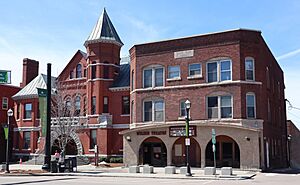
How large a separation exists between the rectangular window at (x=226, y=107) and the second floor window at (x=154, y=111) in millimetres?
5962

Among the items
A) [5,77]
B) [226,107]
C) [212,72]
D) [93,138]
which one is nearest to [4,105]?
[93,138]

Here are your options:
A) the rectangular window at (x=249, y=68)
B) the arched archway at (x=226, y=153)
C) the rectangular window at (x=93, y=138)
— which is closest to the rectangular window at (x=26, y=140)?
the rectangular window at (x=93, y=138)

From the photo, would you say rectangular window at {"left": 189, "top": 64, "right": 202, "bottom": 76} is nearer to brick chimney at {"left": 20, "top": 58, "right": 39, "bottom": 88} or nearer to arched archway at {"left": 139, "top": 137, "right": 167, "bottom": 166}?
arched archway at {"left": 139, "top": 137, "right": 167, "bottom": 166}

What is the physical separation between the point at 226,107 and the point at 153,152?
27.9ft

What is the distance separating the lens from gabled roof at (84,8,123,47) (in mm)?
46531

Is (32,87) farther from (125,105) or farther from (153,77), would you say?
(153,77)

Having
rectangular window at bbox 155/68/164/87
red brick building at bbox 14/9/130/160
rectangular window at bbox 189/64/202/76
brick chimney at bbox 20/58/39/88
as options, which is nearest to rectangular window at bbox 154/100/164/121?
rectangular window at bbox 155/68/164/87

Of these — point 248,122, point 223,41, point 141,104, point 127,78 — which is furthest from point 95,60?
point 248,122

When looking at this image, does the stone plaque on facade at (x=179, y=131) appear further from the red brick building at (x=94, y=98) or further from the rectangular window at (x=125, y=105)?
the rectangular window at (x=125, y=105)

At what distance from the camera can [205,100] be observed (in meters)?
36.1

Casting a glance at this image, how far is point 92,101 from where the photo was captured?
154ft

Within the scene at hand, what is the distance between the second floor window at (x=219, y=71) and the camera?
3562 cm

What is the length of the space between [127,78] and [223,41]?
14848mm

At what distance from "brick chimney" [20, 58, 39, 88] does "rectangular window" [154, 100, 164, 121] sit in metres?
24.7
